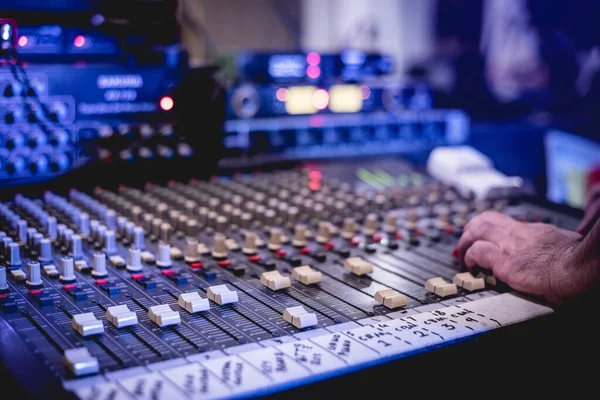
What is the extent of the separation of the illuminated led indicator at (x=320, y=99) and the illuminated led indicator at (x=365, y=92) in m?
0.15

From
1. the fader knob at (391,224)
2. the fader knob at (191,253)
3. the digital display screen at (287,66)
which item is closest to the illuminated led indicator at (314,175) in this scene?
the digital display screen at (287,66)

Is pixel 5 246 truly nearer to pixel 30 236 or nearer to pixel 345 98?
pixel 30 236

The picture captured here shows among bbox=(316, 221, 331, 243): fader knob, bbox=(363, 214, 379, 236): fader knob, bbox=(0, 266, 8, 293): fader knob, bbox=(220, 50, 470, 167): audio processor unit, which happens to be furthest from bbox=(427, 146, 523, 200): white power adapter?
bbox=(0, 266, 8, 293): fader knob

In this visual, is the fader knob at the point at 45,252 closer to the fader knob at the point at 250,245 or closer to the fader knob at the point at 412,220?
the fader knob at the point at 250,245

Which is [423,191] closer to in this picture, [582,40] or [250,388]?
[250,388]

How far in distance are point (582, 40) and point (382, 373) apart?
115 inches

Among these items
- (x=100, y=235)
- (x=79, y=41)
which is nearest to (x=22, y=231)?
(x=100, y=235)

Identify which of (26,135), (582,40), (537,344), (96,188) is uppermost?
(582,40)

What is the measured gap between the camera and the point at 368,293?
4.11ft

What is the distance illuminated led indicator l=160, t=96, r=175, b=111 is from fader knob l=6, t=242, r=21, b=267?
36.1 inches

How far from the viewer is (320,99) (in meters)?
2.46

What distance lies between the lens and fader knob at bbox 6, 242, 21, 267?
1292 mm

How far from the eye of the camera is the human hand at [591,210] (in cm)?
156

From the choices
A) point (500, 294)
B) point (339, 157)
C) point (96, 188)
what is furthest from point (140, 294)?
point (339, 157)
